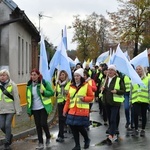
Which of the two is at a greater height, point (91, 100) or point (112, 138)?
point (91, 100)

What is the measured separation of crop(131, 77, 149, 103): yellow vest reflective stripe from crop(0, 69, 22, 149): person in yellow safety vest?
3053 mm

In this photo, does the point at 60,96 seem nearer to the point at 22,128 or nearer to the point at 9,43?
the point at 22,128

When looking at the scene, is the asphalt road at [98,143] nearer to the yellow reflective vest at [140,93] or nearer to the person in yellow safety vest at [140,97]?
the person in yellow safety vest at [140,97]

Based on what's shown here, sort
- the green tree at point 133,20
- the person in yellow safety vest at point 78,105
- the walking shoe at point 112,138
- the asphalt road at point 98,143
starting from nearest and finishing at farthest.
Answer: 1. the person in yellow safety vest at point 78,105
2. the asphalt road at point 98,143
3. the walking shoe at point 112,138
4. the green tree at point 133,20

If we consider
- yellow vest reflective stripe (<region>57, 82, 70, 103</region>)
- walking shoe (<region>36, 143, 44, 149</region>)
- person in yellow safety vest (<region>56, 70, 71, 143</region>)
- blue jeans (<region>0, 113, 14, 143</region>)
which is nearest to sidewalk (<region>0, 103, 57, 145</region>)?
blue jeans (<region>0, 113, 14, 143</region>)

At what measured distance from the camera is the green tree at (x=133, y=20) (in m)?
48.4

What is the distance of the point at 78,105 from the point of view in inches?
350

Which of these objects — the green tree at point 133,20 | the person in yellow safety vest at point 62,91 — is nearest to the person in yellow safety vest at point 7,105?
the person in yellow safety vest at point 62,91

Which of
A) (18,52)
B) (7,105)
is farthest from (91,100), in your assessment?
(18,52)

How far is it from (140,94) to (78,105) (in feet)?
8.89

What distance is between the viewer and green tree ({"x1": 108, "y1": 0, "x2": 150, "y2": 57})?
4841 centimetres

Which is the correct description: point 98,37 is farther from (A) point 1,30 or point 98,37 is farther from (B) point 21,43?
(A) point 1,30

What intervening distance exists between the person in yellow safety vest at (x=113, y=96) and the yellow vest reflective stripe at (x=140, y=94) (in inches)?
43.0

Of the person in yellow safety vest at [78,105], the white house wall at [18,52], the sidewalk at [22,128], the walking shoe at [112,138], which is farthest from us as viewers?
the white house wall at [18,52]
